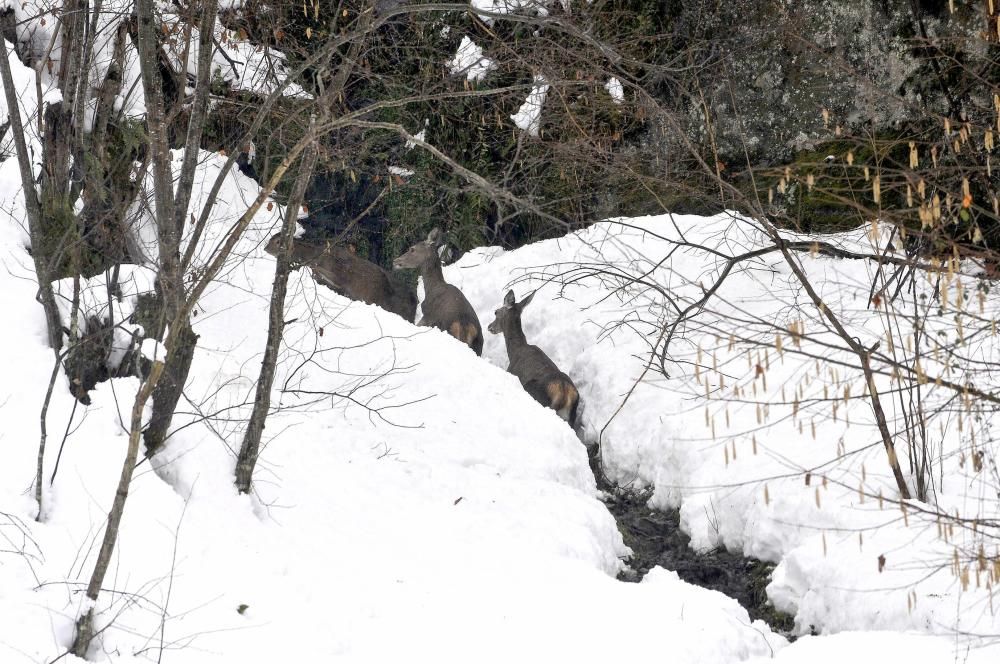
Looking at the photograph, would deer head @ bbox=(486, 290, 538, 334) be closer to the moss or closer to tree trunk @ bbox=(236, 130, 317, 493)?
the moss

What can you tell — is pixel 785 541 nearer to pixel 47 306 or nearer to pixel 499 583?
pixel 499 583

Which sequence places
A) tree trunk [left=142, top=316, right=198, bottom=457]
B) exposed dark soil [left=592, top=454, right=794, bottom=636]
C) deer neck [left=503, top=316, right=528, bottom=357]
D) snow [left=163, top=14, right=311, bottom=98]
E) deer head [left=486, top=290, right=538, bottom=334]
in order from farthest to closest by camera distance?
deer head [left=486, top=290, right=538, bottom=334]
deer neck [left=503, top=316, right=528, bottom=357]
snow [left=163, top=14, right=311, bottom=98]
exposed dark soil [left=592, top=454, right=794, bottom=636]
tree trunk [left=142, top=316, right=198, bottom=457]

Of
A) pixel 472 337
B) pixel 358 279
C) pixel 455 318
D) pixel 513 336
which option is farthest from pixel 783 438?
→ pixel 358 279

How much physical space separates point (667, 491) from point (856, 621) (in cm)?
277

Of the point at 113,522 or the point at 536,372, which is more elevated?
the point at 536,372

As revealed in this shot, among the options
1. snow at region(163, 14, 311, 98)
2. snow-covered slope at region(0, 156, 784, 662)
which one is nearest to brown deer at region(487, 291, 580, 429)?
snow-covered slope at region(0, 156, 784, 662)

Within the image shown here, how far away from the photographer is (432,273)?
515 inches

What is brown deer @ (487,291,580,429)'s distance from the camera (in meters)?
10.4

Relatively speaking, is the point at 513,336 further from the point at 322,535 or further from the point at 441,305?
the point at 322,535

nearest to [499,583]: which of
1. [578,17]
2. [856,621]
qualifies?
[856,621]

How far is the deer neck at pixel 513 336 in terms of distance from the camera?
11.4 meters

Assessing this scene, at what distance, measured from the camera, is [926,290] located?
9750 mm

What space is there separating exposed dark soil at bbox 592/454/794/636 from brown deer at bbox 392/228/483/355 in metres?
3.53

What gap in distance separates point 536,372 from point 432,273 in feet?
9.96
